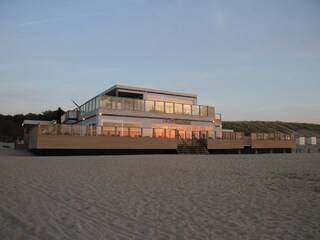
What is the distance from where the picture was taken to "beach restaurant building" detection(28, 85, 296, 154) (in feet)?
71.8

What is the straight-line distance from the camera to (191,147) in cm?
2684

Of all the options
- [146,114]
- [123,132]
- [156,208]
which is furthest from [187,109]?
[156,208]

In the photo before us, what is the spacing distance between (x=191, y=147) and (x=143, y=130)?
499 cm

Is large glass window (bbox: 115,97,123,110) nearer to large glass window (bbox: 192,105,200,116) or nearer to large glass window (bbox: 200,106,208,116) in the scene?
large glass window (bbox: 192,105,200,116)

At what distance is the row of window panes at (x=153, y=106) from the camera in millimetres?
27009

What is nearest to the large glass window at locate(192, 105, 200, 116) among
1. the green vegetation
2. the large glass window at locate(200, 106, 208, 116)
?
the large glass window at locate(200, 106, 208, 116)

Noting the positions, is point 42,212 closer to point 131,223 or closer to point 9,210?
point 9,210

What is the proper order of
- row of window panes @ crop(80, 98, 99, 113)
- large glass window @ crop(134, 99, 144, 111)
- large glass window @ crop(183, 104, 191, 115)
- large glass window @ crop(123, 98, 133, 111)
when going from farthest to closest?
large glass window @ crop(183, 104, 191, 115) < large glass window @ crop(134, 99, 144, 111) < large glass window @ crop(123, 98, 133, 111) < row of window panes @ crop(80, 98, 99, 113)

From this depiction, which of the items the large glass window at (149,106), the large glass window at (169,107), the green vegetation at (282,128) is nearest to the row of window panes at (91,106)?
the large glass window at (149,106)

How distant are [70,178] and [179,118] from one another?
847 inches

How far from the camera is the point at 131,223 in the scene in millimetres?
5152

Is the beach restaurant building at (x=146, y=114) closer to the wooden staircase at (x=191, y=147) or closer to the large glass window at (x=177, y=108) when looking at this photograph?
the large glass window at (x=177, y=108)

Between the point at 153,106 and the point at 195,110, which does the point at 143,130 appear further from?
the point at 195,110

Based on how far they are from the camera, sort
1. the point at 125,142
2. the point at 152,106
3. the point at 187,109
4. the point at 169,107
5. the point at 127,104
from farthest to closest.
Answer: the point at 187,109, the point at 169,107, the point at 152,106, the point at 127,104, the point at 125,142
